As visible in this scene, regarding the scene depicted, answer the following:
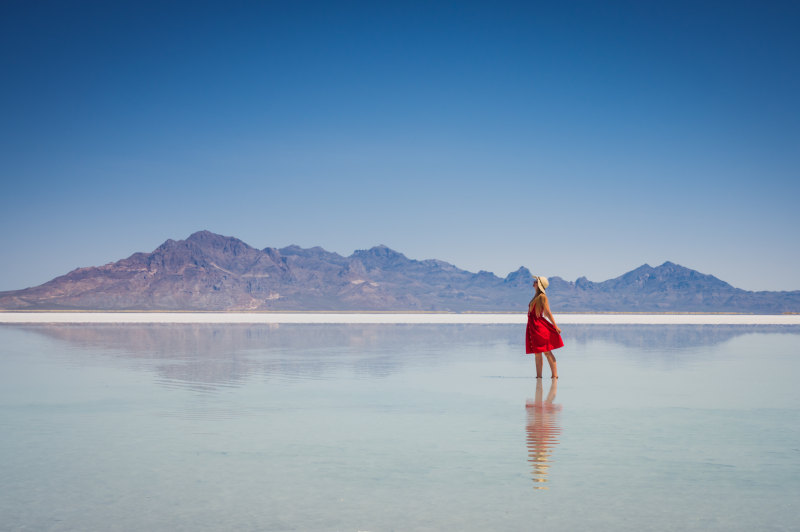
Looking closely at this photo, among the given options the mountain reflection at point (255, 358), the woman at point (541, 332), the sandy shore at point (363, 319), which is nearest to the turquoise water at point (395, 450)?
the mountain reflection at point (255, 358)

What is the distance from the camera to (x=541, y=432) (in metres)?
9.16

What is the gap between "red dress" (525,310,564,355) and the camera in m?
14.8

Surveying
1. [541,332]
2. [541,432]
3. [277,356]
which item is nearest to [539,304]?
[541,332]

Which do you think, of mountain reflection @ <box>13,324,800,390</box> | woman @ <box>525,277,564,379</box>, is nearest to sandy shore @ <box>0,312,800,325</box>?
mountain reflection @ <box>13,324,800,390</box>

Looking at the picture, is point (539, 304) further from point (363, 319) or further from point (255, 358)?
point (363, 319)

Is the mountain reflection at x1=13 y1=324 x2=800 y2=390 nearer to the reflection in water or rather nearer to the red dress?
the red dress

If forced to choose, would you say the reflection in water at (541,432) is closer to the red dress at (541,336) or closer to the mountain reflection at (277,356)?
the red dress at (541,336)

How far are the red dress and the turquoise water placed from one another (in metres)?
0.69

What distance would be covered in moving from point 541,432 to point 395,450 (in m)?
2.02

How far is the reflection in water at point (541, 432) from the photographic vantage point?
7.25m

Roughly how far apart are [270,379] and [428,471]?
810cm

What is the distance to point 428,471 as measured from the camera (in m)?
7.20

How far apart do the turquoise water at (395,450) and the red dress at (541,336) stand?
690 mm

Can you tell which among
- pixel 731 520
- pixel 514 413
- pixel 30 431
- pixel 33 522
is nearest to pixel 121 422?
pixel 30 431
